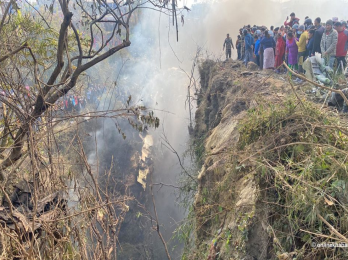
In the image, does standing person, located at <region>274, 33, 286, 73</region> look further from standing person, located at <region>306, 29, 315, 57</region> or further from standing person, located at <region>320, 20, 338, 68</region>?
standing person, located at <region>320, 20, 338, 68</region>

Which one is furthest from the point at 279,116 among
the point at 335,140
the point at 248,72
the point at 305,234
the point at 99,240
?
the point at 248,72

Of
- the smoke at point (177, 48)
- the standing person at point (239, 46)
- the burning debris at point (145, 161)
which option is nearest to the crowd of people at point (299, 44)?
the standing person at point (239, 46)

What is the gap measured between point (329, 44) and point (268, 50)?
2.87 metres

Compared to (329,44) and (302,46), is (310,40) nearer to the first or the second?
(302,46)

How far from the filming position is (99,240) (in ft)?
9.81

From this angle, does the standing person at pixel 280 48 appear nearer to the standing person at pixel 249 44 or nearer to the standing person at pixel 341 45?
the standing person at pixel 341 45

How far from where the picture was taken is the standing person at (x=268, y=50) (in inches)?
408

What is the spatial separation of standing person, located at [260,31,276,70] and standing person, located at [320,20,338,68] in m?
2.58

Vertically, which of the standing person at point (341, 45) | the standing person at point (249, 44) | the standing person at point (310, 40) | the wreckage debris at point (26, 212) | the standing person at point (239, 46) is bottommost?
the wreckage debris at point (26, 212)


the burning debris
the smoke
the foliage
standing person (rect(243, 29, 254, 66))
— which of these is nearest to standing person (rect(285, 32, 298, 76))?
standing person (rect(243, 29, 254, 66))

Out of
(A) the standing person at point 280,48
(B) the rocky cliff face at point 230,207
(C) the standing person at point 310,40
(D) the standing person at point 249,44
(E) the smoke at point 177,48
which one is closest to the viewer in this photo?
(B) the rocky cliff face at point 230,207

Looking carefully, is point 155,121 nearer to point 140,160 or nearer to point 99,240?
point 99,240

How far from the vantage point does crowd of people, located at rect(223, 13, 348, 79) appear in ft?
25.0

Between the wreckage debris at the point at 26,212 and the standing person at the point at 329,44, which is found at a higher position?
the standing person at the point at 329,44
